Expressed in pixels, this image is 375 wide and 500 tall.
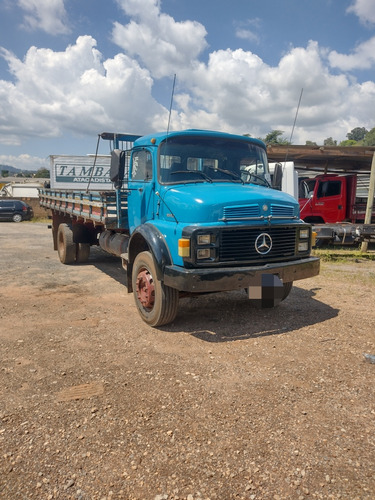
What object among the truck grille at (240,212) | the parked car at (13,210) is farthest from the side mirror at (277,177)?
the parked car at (13,210)

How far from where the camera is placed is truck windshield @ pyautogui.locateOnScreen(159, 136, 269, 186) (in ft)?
15.8

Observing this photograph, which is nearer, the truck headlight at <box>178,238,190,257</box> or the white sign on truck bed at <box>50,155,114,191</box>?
the truck headlight at <box>178,238,190,257</box>

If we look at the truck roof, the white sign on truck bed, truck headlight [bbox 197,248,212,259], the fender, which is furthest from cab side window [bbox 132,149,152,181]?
the white sign on truck bed

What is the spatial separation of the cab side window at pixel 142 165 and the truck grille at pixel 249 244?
5.43 feet

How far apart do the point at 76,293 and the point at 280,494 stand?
4.96 metres

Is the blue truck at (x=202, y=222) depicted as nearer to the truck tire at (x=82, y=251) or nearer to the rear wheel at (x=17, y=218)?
the truck tire at (x=82, y=251)

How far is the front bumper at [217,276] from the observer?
12.7 feet

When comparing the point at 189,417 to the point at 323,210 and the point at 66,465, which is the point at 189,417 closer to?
the point at 66,465

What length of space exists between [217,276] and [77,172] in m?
20.6

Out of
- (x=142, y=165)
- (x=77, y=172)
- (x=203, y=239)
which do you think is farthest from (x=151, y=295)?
(x=77, y=172)

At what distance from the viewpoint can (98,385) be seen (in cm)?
327

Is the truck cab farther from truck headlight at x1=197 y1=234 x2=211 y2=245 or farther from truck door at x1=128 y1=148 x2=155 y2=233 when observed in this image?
truck headlight at x1=197 y1=234 x2=211 y2=245

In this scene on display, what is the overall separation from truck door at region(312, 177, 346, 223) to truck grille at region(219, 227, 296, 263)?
882 centimetres

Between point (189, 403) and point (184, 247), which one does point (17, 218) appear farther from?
point (189, 403)
